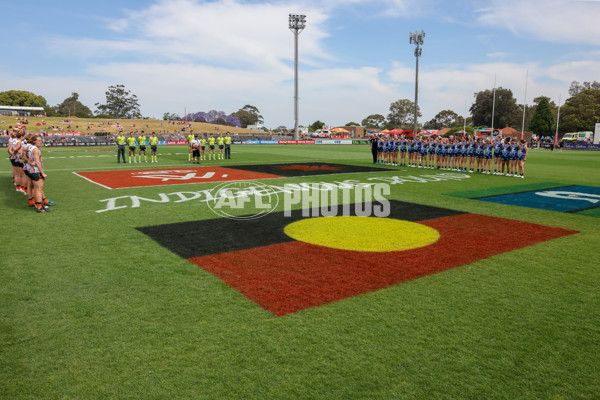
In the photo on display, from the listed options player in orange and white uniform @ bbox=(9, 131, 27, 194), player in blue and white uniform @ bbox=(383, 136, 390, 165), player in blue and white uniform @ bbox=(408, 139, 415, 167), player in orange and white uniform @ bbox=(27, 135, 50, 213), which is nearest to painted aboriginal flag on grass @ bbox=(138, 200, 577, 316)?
player in orange and white uniform @ bbox=(27, 135, 50, 213)

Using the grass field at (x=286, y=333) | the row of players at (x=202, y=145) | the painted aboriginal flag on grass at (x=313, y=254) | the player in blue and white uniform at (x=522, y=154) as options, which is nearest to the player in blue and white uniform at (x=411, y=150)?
the player in blue and white uniform at (x=522, y=154)

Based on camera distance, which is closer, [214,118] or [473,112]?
[473,112]

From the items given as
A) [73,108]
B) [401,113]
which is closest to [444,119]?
[401,113]

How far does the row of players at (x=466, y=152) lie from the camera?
763 inches

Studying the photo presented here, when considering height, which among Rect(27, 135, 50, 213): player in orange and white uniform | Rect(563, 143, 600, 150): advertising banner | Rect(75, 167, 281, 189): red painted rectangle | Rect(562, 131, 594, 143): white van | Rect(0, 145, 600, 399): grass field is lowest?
Rect(0, 145, 600, 399): grass field

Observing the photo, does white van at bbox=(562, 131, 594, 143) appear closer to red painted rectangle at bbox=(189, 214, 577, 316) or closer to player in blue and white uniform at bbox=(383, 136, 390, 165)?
player in blue and white uniform at bbox=(383, 136, 390, 165)

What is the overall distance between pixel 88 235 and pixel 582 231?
10594 millimetres

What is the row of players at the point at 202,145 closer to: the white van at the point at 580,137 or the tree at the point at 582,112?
the white van at the point at 580,137

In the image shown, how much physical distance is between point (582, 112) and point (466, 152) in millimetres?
70879

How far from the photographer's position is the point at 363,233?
853 cm

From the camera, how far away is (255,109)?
16475 centimetres

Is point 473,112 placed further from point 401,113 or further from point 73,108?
point 73,108

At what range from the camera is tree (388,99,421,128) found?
13438cm

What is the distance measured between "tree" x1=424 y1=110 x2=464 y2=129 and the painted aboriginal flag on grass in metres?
139
